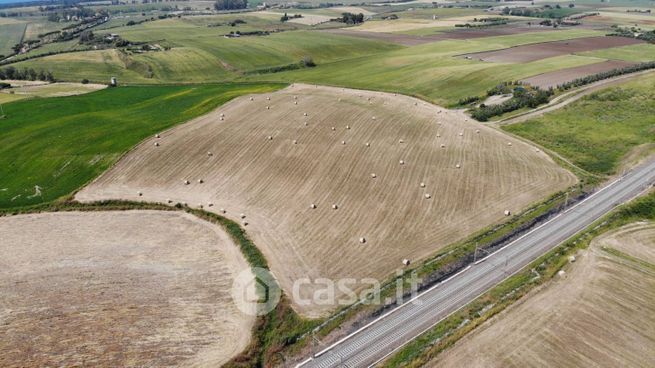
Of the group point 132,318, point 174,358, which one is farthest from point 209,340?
point 132,318

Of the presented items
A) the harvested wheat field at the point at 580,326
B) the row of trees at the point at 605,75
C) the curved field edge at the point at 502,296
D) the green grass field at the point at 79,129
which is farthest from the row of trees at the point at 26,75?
the row of trees at the point at 605,75

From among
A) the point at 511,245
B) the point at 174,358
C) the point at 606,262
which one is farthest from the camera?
the point at 511,245

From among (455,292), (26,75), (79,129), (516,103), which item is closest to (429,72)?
(516,103)

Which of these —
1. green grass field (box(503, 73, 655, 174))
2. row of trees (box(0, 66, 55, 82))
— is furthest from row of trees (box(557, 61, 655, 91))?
row of trees (box(0, 66, 55, 82))

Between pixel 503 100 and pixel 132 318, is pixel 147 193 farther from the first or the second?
pixel 503 100

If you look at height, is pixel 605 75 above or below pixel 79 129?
above

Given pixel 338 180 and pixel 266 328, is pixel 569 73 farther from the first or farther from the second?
pixel 266 328

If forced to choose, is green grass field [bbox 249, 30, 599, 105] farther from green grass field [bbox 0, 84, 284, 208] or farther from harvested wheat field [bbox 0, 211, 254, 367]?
harvested wheat field [bbox 0, 211, 254, 367]
